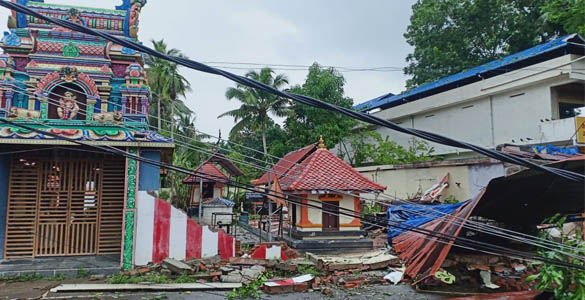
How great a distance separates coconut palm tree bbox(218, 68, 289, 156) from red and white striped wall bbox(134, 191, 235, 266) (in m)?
18.1

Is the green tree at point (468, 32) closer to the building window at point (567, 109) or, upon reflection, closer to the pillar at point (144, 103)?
the building window at point (567, 109)

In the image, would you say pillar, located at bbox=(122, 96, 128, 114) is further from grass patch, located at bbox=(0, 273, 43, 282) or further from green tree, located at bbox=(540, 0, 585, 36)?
green tree, located at bbox=(540, 0, 585, 36)

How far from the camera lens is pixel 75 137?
9.55 meters

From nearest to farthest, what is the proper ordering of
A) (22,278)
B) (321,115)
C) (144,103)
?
1. (22,278)
2. (144,103)
3. (321,115)

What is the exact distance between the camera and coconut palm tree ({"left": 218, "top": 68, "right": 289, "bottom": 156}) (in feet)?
94.5

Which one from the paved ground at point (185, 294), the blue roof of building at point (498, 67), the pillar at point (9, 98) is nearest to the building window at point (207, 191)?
the pillar at point (9, 98)

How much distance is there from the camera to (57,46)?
1120 centimetres

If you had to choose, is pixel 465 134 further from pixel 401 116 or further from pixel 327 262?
pixel 327 262

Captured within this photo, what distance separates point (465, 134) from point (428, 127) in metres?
2.86

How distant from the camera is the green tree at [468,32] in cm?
2647

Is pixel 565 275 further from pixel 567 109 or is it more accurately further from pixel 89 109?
pixel 567 109

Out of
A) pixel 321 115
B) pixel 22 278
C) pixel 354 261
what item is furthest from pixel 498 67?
pixel 22 278

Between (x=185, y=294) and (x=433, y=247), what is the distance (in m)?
5.57

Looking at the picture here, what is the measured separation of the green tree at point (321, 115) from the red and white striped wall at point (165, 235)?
15.2 meters
